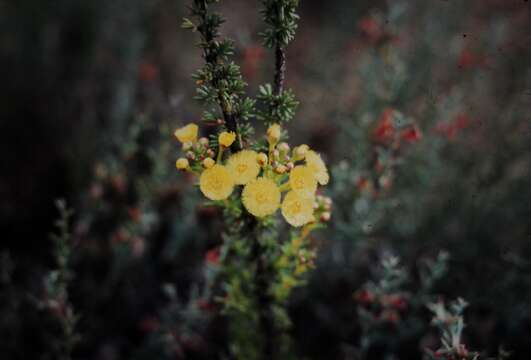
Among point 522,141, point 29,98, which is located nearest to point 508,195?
point 522,141

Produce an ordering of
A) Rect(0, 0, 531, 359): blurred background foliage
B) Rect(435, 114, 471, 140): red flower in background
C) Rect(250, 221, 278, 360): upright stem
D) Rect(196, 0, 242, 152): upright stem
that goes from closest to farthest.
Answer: Rect(196, 0, 242, 152): upright stem
Rect(250, 221, 278, 360): upright stem
Rect(0, 0, 531, 359): blurred background foliage
Rect(435, 114, 471, 140): red flower in background

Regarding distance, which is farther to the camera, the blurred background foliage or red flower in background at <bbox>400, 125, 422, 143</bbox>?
the blurred background foliage

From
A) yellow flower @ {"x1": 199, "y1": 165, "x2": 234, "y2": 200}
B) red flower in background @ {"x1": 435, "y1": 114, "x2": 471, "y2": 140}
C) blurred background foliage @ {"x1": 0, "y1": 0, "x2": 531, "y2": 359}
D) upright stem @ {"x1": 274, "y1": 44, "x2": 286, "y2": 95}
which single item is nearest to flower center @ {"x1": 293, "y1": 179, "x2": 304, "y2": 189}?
yellow flower @ {"x1": 199, "y1": 165, "x2": 234, "y2": 200}

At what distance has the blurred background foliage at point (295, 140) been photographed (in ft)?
9.59

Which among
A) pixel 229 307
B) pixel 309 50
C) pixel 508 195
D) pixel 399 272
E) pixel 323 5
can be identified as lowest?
pixel 229 307

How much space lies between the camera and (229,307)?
6.47ft

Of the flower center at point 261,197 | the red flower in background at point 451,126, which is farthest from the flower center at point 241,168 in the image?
the red flower in background at point 451,126

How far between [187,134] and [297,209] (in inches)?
20.2

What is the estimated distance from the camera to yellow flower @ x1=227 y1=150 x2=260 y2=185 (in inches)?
57.3

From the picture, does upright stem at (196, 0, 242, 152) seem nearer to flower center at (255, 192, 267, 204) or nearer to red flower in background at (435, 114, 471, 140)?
flower center at (255, 192, 267, 204)

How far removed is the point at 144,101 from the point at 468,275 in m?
3.79

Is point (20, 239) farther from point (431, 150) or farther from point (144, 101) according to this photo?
point (431, 150)

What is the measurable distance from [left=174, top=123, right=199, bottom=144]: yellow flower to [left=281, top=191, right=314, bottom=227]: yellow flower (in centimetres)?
44

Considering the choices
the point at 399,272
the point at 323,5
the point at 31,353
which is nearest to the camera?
the point at 399,272
